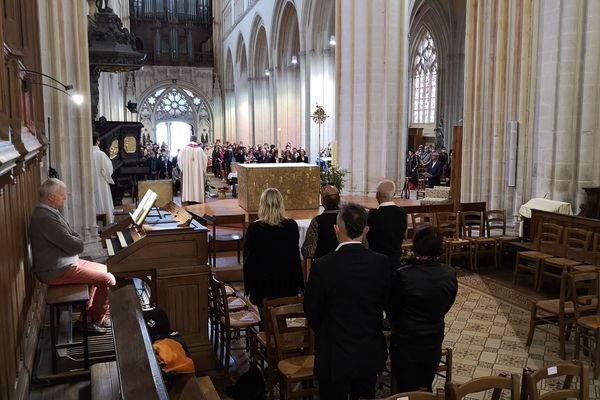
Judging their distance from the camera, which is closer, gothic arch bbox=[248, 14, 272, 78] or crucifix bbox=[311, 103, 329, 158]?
crucifix bbox=[311, 103, 329, 158]

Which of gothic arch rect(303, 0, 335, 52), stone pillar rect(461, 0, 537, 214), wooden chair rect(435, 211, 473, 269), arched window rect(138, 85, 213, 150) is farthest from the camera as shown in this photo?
arched window rect(138, 85, 213, 150)

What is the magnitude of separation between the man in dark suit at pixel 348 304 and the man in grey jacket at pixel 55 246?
8.19ft

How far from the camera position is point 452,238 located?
29.7 ft

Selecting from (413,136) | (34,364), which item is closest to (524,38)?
(34,364)

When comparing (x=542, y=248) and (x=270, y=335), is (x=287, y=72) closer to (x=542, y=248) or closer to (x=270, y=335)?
(x=542, y=248)

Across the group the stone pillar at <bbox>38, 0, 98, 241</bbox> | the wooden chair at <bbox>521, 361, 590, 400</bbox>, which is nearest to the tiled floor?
the wooden chair at <bbox>521, 361, 590, 400</bbox>

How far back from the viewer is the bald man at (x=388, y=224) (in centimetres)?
497

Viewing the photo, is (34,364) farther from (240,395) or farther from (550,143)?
(550,143)

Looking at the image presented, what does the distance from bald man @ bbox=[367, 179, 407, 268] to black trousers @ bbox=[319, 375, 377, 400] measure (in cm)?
179

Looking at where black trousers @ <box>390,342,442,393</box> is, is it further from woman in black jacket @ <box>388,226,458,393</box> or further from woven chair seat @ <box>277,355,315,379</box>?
woven chair seat @ <box>277,355,315,379</box>

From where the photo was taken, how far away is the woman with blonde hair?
14.9ft

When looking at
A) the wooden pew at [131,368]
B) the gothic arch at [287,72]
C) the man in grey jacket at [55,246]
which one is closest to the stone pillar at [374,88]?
the man in grey jacket at [55,246]

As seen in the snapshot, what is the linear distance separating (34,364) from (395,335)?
3069 millimetres

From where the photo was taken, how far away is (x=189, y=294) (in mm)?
5004
